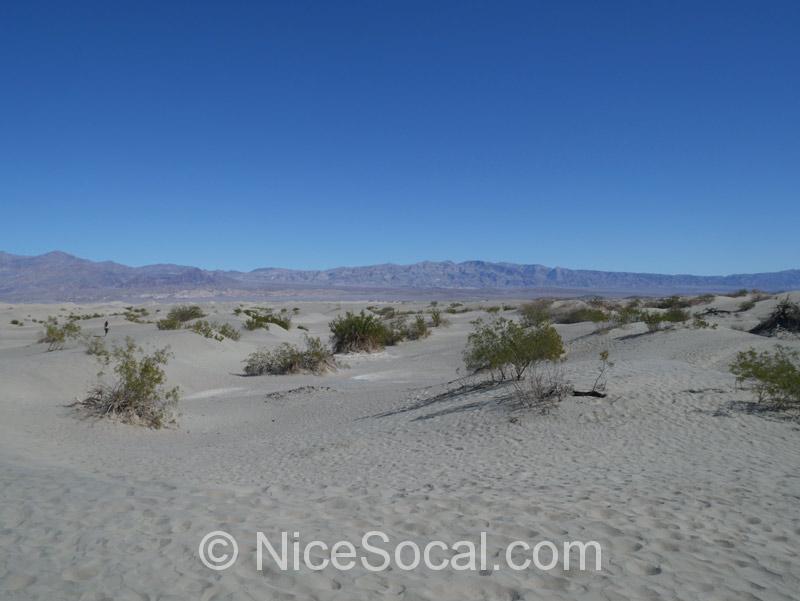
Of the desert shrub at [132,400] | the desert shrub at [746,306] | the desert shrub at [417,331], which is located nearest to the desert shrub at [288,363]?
the desert shrub at [132,400]

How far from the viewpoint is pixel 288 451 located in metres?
11.2

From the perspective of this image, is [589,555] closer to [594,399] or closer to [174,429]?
[594,399]

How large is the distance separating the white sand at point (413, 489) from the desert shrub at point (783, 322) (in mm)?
12549

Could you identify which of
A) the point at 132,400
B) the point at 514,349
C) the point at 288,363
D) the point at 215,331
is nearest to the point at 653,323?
the point at 514,349

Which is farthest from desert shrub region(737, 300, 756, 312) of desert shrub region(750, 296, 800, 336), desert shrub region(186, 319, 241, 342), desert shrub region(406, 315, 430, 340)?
desert shrub region(186, 319, 241, 342)

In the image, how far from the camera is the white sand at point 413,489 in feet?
14.8

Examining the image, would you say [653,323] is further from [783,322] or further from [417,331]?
[417,331]

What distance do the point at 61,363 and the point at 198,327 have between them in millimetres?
9523

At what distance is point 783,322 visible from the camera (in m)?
25.6

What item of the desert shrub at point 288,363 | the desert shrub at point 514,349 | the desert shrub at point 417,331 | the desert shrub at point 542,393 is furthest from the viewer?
the desert shrub at point 417,331

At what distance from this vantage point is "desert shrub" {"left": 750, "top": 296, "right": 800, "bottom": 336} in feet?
81.6

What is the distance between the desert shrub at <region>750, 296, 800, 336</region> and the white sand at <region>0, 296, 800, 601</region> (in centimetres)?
1255

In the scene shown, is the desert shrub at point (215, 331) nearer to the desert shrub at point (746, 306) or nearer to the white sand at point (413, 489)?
the white sand at point (413, 489)

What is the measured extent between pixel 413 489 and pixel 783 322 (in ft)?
83.0
